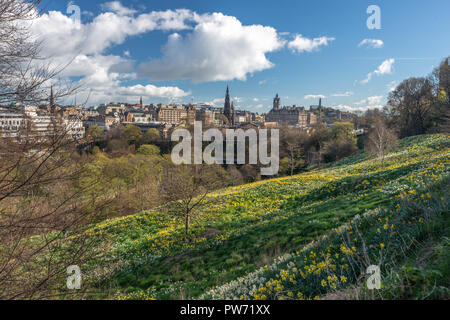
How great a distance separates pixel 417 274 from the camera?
3.00 m

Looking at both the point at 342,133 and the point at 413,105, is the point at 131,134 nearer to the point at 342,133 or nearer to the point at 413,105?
the point at 342,133

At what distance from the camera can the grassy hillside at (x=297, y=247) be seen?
361 cm

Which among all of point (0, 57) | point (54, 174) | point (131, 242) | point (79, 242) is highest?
point (0, 57)

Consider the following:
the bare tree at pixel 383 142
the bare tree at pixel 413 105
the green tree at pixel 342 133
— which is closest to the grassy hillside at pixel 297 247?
the bare tree at pixel 383 142

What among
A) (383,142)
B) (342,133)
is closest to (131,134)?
(342,133)

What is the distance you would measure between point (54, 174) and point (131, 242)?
9.94 meters

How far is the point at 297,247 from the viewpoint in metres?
7.20

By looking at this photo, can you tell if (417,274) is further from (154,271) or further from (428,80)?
(428,80)

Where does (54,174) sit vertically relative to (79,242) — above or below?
above

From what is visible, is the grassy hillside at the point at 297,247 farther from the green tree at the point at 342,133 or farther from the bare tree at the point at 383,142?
the green tree at the point at 342,133

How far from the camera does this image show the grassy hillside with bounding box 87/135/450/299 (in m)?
3.61
